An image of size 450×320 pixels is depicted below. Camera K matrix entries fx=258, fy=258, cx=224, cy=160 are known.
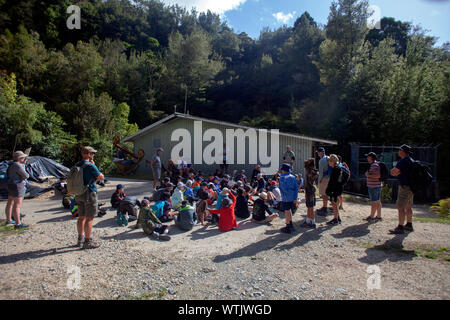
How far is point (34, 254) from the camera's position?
4.70m

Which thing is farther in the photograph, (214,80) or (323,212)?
(214,80)

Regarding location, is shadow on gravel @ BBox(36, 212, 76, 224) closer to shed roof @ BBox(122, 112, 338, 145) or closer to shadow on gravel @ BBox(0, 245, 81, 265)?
shadow on gravel @ BBox(0, 245, 81, 265)

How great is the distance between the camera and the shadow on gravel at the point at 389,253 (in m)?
4.46

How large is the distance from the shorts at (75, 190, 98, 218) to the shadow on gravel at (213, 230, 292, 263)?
2429mm

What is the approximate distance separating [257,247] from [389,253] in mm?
2395

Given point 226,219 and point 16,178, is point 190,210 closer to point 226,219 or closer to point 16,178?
point 226,219

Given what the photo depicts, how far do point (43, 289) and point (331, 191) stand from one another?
5.71 m

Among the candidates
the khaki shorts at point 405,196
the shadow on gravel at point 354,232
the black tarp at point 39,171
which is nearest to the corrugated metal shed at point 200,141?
the black tarp at point 39,171

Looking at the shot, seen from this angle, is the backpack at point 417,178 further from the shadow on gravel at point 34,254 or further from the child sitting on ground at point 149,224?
the shadow on gravel at point 34,254

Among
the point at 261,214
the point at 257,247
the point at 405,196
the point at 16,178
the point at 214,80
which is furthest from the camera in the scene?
the point at 214,80

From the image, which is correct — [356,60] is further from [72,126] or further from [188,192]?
[72,126]

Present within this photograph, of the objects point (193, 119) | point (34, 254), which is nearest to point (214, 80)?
point (193, 119)

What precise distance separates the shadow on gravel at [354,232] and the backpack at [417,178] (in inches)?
53.7
